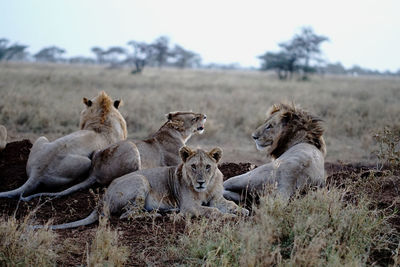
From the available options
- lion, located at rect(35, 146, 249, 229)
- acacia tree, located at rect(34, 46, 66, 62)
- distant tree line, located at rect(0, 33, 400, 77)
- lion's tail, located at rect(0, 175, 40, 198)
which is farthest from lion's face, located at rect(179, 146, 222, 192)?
acacia tree, located at rect(34, 46, 66, 62)

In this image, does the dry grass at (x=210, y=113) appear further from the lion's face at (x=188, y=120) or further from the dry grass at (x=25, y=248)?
the dry grass at (x=25, y=248)

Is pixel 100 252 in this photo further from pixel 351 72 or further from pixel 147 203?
pixel 351 72

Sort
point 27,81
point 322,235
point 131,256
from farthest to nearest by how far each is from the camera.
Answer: point 27,81, point 131,256, point 322,235

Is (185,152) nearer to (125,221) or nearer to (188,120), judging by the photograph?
(125,221)

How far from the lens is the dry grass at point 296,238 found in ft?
11.1

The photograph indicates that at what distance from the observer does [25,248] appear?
3.69m

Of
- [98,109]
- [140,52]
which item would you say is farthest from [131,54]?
[98,109]

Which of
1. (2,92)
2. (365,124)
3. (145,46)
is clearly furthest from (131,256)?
(145,46)

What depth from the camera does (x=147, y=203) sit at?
17.4 feet

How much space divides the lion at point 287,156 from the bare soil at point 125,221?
12.9 inches

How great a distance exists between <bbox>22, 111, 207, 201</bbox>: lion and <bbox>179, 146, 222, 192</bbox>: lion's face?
105 centimetres

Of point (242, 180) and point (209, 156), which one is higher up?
point (209, 156)

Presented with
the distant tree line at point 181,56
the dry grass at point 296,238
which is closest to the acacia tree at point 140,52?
the distant tree line at point 181,56

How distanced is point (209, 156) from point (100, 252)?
6.08 feet
